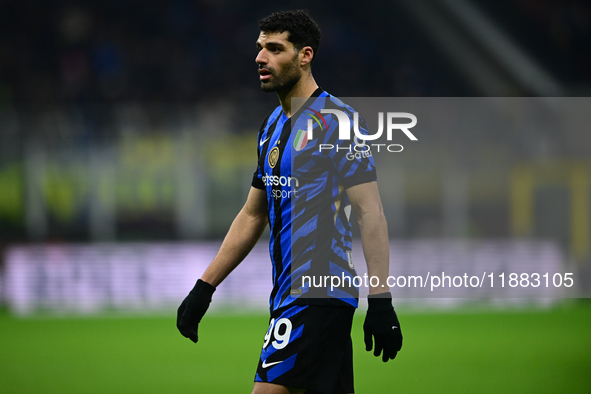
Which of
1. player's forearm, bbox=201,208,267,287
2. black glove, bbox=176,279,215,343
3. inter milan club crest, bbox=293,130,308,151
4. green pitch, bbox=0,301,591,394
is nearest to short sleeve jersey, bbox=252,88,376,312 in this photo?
inter milan club crest, bbox=293,130,308,151

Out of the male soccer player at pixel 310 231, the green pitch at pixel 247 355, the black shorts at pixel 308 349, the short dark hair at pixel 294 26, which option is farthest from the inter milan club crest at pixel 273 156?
the green pitch at pixel 247 355

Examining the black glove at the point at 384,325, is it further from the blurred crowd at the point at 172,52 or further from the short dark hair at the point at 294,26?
the blurred crowd at the point at 172,52

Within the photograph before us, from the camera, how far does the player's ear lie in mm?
2814

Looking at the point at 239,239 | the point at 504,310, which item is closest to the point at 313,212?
the point at 239,239

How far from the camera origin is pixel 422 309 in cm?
995

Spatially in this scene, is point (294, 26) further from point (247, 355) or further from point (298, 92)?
point (247, 355)

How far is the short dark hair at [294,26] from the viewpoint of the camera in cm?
279

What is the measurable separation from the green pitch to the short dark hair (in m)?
3.34

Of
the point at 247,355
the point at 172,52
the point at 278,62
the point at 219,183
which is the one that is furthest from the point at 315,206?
the point at 172,52

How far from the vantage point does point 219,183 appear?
1071 cm

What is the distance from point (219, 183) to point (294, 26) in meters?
8.03

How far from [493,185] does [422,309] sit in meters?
2.16

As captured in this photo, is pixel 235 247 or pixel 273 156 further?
pixel 235 247

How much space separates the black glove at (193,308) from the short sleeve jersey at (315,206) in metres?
0.36
